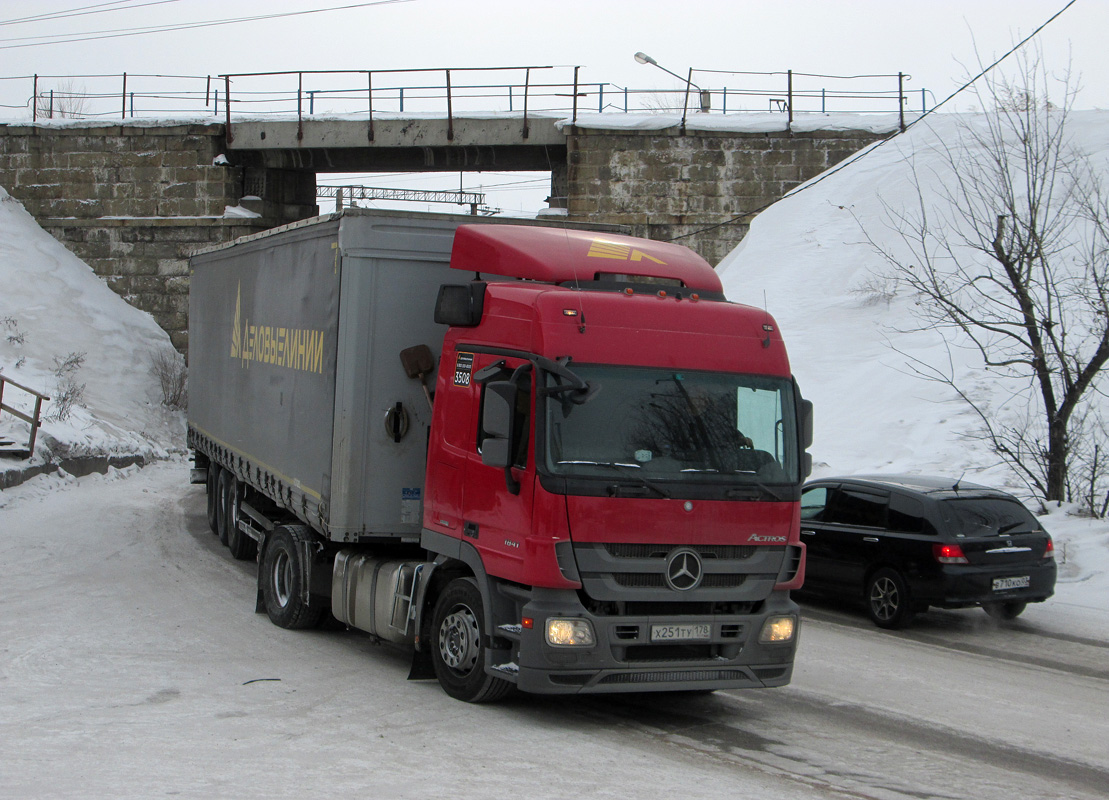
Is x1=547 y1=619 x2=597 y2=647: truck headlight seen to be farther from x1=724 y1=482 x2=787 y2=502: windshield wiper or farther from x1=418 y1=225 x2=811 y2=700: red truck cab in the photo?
x1=724 y1=482 x2=787 y2=502: windshield wiper

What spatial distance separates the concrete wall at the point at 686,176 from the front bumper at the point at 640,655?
22.7 m

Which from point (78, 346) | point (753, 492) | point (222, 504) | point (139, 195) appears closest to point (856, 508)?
point (753, 492)

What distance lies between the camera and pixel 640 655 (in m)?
6.78

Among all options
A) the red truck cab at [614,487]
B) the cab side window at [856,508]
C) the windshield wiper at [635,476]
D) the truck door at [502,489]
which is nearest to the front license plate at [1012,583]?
the cab side window at [856,508]

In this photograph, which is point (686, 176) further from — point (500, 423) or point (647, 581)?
point (647, 581)

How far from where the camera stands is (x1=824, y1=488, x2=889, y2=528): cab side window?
37.8 ft

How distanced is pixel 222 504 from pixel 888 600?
338 inches

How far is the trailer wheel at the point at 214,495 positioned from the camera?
14887mm

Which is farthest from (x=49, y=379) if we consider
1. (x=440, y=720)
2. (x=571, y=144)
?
(x=440, y=720)

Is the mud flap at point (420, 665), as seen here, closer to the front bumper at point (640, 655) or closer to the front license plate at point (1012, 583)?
the front bumper at point (640, 655)

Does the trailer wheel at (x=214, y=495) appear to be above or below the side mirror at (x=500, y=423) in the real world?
below

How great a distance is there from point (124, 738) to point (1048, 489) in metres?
12.8

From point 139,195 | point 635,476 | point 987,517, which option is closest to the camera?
point 635,476

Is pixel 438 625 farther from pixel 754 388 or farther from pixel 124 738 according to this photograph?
pixel 754 388
